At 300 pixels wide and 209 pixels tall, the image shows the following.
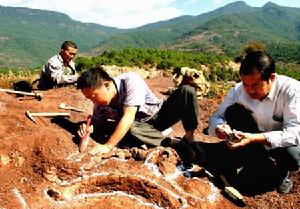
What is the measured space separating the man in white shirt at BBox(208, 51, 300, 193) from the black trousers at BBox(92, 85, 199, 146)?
339mm

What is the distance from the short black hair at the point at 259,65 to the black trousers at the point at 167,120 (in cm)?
87

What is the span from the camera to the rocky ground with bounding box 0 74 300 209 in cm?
416

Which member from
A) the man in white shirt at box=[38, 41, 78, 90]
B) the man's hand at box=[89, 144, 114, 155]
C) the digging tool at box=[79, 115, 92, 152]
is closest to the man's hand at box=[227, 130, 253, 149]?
the man's hand at box=[89, 144, 114, 155]

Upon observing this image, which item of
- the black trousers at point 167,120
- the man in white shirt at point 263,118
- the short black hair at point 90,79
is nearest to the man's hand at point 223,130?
the man in white shirt at point 263,118

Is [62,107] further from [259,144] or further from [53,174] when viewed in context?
[259,144]

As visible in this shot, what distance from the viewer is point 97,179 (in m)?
4.35

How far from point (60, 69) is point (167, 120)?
14.1ft

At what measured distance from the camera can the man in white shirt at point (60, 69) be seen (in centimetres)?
830

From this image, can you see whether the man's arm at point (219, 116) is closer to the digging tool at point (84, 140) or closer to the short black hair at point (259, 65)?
the short black hair at point (259, 65)

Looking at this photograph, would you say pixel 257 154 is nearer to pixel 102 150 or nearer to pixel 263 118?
pixel 263 118

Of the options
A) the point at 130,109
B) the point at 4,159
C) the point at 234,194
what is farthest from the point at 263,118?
the point at 4,159

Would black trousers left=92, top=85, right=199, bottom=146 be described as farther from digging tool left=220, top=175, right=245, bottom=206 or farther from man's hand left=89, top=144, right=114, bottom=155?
digging tool left=220, top=175, right=245, bottom=206

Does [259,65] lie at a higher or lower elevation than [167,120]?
higher

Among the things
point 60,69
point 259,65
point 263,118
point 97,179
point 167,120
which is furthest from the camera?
point 60,69
